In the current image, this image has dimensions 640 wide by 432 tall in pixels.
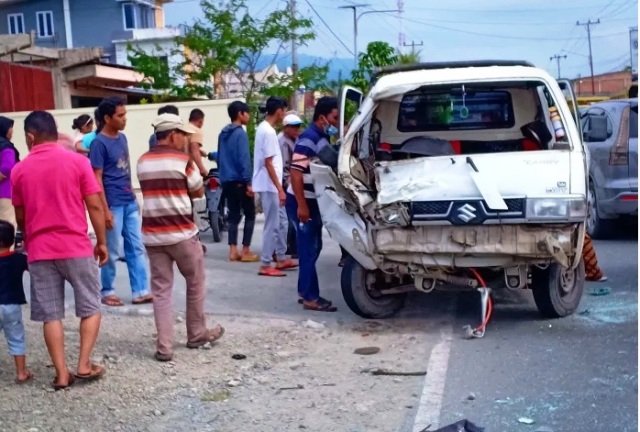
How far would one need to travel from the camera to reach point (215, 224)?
1299 centimetres

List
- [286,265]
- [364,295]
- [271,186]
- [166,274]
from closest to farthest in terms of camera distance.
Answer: [166,274], [364,295], [271,186], [286,265]

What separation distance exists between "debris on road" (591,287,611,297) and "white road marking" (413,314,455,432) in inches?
76.1

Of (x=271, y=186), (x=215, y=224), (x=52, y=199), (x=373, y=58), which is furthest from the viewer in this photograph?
(x=373, y=58)

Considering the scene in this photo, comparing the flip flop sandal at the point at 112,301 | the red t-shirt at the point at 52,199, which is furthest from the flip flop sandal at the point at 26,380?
the flip flop sandal at the point at 112,301

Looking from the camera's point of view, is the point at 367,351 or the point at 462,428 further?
the point at 367,351

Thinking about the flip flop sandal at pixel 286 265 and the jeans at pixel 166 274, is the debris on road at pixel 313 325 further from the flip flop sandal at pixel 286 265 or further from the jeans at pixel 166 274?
the flip flop sandal at pixel 286 265

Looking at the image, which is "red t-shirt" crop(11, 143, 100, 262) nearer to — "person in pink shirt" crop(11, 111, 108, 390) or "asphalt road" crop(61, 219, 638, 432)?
"person in pink shirt" crop(11, 111, 108, 390)

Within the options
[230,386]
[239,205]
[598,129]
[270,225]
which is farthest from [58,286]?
[598,129]

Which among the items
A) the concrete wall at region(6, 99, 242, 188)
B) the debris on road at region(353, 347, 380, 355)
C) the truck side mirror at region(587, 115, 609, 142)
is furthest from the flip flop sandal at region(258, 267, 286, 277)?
the concrete wall at region(6, 99, 242, 188)

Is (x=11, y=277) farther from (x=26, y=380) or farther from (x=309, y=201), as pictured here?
(x=309, y=201)

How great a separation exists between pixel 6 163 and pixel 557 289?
4912 mm

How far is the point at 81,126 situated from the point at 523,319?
6.07 meters

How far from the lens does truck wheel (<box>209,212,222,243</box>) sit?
1300 centimetres

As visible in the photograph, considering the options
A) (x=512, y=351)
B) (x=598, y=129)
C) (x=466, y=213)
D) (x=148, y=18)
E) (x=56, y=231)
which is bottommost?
(x=512, y=351)
